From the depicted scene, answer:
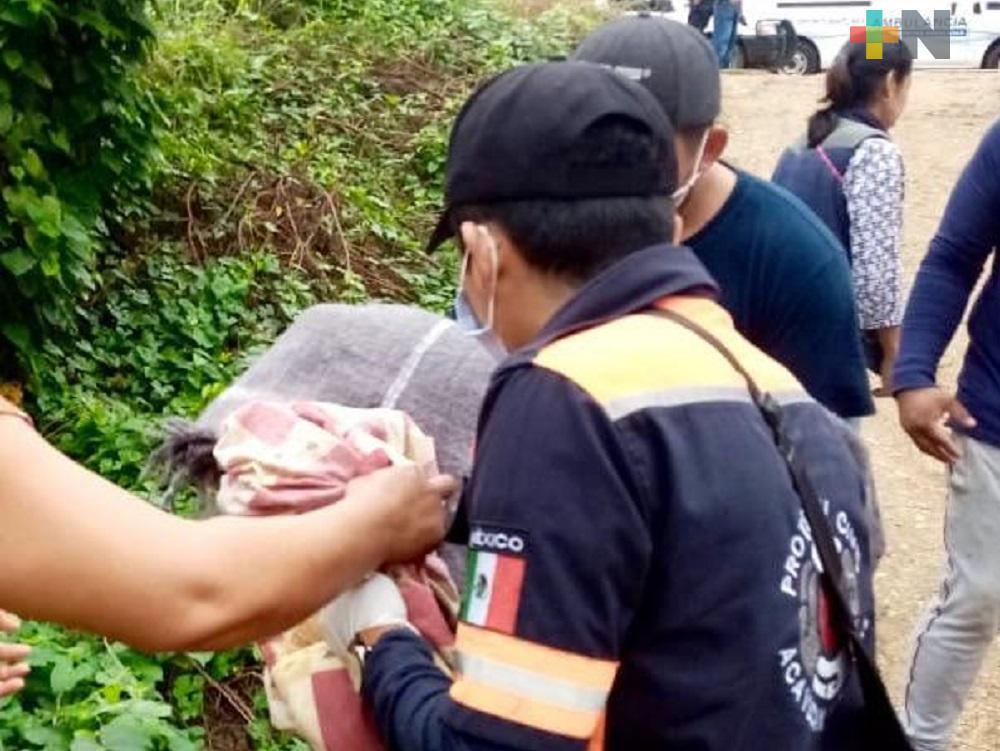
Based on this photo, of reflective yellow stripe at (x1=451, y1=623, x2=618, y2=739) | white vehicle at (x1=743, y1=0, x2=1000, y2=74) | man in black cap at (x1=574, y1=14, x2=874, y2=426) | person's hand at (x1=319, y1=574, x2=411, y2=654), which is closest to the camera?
reflective yellow stripe at (x1=451, y1=623, x2=618, y2=739)

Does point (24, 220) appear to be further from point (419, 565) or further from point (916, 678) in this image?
point (419, 565)

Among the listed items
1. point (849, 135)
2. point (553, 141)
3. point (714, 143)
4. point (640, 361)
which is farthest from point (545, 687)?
point (849, 135)

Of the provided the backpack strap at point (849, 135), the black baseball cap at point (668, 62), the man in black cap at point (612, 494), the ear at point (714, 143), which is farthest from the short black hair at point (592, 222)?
the backpack strap at point (849, 135)

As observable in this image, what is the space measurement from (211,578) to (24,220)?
346cm

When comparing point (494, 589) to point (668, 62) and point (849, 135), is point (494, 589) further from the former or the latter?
point (849, 135)

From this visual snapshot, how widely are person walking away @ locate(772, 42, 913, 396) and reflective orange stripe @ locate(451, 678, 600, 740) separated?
10.9 feet

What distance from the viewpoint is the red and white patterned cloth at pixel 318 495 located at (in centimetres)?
188

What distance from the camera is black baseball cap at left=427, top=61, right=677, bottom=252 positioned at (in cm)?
171

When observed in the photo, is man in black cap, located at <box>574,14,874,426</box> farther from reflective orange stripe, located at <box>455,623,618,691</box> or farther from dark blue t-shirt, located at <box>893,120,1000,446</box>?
reflective orange stripe, located at <box>455,623,618,691</box>

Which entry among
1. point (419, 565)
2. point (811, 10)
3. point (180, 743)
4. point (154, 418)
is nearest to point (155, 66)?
point (154, 418)

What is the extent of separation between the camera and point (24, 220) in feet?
16.1

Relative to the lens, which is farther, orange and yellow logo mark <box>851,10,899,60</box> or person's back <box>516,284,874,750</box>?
orange and yellow logo mark <box>851,10,899,60</box>

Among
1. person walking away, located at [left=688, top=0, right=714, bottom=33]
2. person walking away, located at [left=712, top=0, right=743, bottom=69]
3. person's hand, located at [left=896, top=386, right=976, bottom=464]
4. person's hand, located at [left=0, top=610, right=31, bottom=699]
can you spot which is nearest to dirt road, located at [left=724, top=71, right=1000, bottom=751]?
person walking away, located at [left=712, top=0, right=743, bottom=69]

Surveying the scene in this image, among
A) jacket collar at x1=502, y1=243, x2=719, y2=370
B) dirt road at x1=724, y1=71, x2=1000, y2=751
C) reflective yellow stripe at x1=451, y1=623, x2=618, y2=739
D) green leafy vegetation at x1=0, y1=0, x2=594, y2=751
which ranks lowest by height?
dirt road at x1=724, y1=71, x2=1000, y2=751
